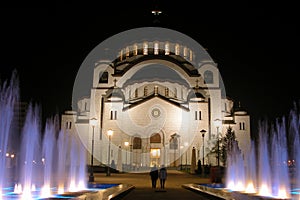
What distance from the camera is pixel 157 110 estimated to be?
5250cm

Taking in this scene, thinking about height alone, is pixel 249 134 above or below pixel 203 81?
below

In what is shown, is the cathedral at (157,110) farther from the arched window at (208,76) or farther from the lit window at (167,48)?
the arched window at (208,76)

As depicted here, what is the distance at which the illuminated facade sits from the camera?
51344 mm

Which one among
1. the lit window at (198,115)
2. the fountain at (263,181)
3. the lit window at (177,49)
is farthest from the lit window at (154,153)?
the fountain at (263,181)

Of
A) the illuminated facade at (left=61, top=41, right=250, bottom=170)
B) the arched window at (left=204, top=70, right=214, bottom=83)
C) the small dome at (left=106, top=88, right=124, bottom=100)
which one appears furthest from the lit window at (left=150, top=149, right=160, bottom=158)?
the arched window at (left=204, top=70, right=214, bottom=83)

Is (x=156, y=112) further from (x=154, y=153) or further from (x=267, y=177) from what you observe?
(x=267, y=177)

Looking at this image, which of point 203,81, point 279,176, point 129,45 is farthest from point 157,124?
point 279,176

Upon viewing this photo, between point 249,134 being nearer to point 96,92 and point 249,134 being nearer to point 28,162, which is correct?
point 96,92

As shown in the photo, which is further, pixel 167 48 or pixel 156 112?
pixel 167 48

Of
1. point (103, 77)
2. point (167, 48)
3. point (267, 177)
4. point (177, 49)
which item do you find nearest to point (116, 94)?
point (103, 77)

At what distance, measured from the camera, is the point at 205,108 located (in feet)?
178

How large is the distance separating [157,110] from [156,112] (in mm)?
327

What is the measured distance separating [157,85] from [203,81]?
294 inches

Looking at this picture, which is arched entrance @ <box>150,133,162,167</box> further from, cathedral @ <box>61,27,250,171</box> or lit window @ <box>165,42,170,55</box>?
lit window @ <box>165,42,170,55</box>
